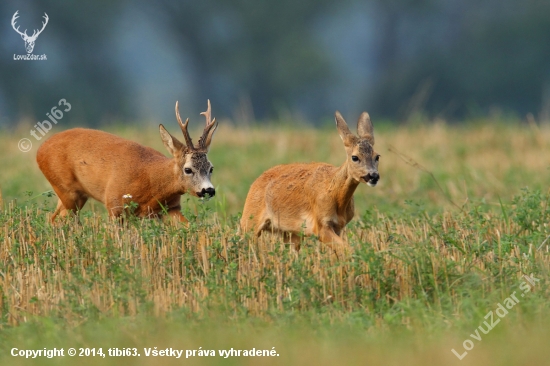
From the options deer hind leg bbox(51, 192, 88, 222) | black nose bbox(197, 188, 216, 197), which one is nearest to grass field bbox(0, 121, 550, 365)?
black nose bbox(197, 188, 216, 197)

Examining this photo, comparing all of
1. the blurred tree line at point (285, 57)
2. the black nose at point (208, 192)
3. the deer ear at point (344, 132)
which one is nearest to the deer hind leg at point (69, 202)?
the black nose at point (208, 192)

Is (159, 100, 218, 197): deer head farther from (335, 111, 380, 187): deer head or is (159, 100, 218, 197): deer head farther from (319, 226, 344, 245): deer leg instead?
(335, 111, 380, 187): deer head

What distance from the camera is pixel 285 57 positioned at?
150 feet

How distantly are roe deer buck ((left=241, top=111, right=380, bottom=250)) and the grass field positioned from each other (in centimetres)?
24

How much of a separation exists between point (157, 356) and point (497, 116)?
45.0 ft

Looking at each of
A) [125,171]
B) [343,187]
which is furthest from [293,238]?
[125,171]

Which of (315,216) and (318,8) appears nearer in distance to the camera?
(315,216)

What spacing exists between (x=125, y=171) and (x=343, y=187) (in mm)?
2664

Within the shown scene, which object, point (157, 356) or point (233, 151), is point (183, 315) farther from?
point (233, 151)

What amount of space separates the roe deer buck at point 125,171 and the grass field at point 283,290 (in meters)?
0.49

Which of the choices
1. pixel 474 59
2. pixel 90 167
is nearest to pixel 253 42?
pixel 474 59

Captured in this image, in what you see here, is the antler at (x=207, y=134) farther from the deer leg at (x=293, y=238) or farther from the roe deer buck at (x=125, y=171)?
→ the deer leg at (x=293, y=238)

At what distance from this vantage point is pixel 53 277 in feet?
26.7

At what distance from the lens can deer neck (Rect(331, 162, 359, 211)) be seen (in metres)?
9.52
